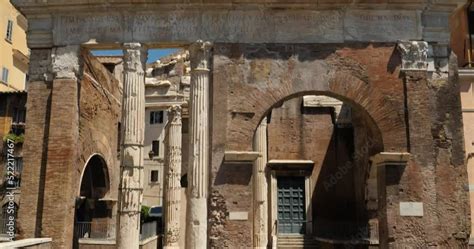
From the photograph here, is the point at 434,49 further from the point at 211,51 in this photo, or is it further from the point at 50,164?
the point at 50,164

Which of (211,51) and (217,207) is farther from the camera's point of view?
(211,51)

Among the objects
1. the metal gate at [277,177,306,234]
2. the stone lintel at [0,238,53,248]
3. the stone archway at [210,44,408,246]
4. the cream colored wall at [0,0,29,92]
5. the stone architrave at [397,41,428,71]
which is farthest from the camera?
the cream colored wall at [0,0,29,92]

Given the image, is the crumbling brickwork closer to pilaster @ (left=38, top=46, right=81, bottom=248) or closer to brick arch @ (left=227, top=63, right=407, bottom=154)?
brick arch @ (left=227, top=63, right=407, bottom=154)

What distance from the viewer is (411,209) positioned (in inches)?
369

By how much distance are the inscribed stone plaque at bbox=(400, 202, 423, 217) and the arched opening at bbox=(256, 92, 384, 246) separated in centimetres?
632

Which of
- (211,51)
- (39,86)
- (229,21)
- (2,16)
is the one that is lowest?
(39,86)

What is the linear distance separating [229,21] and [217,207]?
381cm

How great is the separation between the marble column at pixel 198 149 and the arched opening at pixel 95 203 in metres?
4.26

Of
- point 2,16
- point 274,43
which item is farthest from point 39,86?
point 2,16

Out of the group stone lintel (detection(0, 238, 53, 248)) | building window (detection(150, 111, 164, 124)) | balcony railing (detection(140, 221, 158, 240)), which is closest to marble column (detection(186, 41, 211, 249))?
stone lintel (detection(0, 238, 53, 248))

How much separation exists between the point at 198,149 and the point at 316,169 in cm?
879

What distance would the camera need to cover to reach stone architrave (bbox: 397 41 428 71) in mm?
9938

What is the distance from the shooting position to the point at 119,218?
9.55m

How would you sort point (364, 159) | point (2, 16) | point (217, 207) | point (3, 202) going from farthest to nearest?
point (2, 16)
point (3, 202)
point (364, 159)
point (217, 207)
